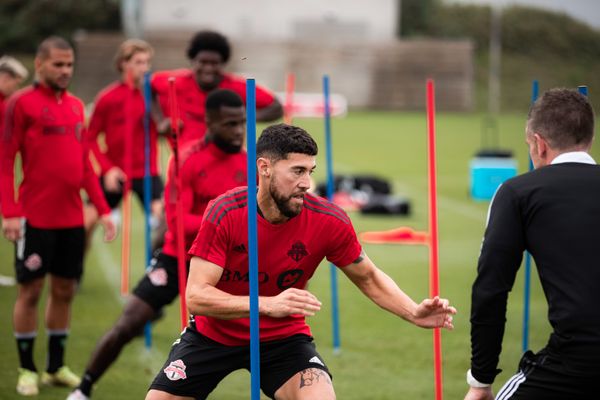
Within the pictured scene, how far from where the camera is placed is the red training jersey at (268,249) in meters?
4.78

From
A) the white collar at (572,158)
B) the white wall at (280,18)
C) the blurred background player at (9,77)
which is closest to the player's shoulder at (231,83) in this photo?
the blurred background player at (9,77)

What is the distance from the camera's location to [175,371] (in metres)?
4.93

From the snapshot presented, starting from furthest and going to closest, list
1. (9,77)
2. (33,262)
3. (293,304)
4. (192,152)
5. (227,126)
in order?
1. (9,77)
2. (33,262)
3. (192,152)
4. (227,126)
5. (293,304)

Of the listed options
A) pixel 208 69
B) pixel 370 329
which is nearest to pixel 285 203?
pixel 208 69

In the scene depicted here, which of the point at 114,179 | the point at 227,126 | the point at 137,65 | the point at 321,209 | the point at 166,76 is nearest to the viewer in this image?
the point at 321,209

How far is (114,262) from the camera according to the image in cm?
1284

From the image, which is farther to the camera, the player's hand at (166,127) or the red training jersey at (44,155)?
the player's hand at (166,127)

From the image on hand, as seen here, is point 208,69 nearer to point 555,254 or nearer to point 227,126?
point 227,126

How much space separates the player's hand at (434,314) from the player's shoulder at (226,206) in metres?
1.06

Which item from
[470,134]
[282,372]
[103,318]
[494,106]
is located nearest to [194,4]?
[494,106]

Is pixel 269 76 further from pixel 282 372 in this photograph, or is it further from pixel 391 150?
pixel 282 372

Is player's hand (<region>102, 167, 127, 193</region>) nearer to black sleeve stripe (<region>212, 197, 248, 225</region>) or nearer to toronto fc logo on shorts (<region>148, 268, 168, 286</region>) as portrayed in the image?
toronto fc logo on shorts (<region>148, 268, 168, 286</region>)

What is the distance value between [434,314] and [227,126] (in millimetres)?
2435

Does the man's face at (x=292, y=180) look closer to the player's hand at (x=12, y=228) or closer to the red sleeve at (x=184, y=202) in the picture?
the red sleeve at (x=184, y=202)
